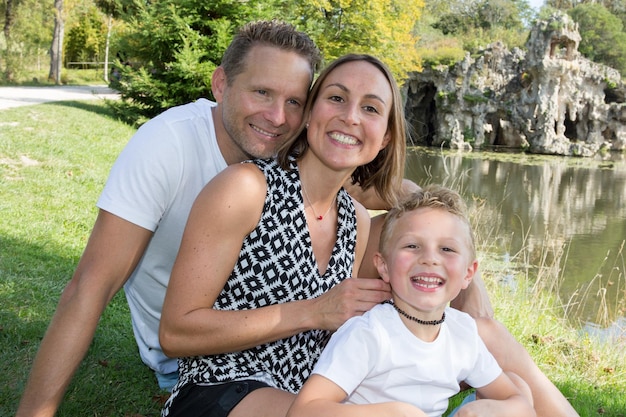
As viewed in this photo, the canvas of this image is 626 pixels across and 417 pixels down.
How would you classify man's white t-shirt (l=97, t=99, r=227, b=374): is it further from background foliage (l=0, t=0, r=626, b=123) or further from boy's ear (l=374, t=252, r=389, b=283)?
background foliage (l=0, t=0, r=626, b=123)

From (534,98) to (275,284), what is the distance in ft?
106

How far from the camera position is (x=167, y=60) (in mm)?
14258

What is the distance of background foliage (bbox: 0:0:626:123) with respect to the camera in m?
13.2

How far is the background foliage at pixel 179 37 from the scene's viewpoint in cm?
1325

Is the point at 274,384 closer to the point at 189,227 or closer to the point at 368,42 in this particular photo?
the point at 189,227

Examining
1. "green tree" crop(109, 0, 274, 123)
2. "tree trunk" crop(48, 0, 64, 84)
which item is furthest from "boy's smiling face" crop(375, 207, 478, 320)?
"tree trunk" crop(48, 0, 64, 84)

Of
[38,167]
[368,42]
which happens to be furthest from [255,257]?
[368,42]

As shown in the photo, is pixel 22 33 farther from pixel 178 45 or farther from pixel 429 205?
pixel 429 205

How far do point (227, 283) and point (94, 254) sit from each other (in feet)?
1.59

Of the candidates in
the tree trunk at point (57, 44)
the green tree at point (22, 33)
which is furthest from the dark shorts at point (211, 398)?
the tree trunk at point (57, 44)

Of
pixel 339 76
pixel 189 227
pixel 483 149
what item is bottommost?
pixel 483 149

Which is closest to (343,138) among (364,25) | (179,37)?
(179,37)

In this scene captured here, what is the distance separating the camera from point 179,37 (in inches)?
522

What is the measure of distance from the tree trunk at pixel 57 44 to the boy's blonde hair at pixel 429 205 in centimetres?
2694
